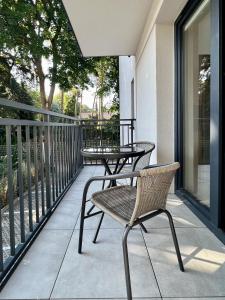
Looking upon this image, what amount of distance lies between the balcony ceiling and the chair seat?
2.46 metres

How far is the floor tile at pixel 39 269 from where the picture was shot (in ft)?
4.73

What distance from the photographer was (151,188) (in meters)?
1.36

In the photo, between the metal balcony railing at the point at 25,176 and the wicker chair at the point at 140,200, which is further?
the metal balcony railing at the point at 25,176

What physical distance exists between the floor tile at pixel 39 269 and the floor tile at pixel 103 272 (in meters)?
0.06

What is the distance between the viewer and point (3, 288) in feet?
4.84

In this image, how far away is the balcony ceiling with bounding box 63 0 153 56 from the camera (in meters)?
3.38

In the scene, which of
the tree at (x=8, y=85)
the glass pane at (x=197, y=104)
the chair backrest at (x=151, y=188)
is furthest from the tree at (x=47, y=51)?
the chair backrest at (x=151, y=188)

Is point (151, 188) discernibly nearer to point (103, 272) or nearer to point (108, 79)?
point (103, 272)

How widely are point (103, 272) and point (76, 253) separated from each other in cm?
31

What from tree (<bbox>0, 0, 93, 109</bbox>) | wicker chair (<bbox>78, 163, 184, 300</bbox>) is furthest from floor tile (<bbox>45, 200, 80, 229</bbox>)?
tree (<bbox>0, 0, 93, 109</bbox>)

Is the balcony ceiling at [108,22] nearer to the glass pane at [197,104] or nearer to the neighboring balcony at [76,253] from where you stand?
the glass pane at [197,104]

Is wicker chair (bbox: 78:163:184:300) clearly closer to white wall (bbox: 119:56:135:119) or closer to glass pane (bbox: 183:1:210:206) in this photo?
glass pane (bbox: 183:1:210:206)

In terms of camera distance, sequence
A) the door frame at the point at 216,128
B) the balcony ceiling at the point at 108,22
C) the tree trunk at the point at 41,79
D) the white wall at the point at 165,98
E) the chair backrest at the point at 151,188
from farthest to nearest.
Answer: the tree trunk at the point at 41,79 < the balcony ceiling at the point at 108,22 < the white wall at the point at 165,98 < the door frame at the point at 216,128 < the chair backrest at the point at 151,188

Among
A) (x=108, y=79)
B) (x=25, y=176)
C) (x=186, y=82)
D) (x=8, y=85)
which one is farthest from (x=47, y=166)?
(x=108, y=79)
